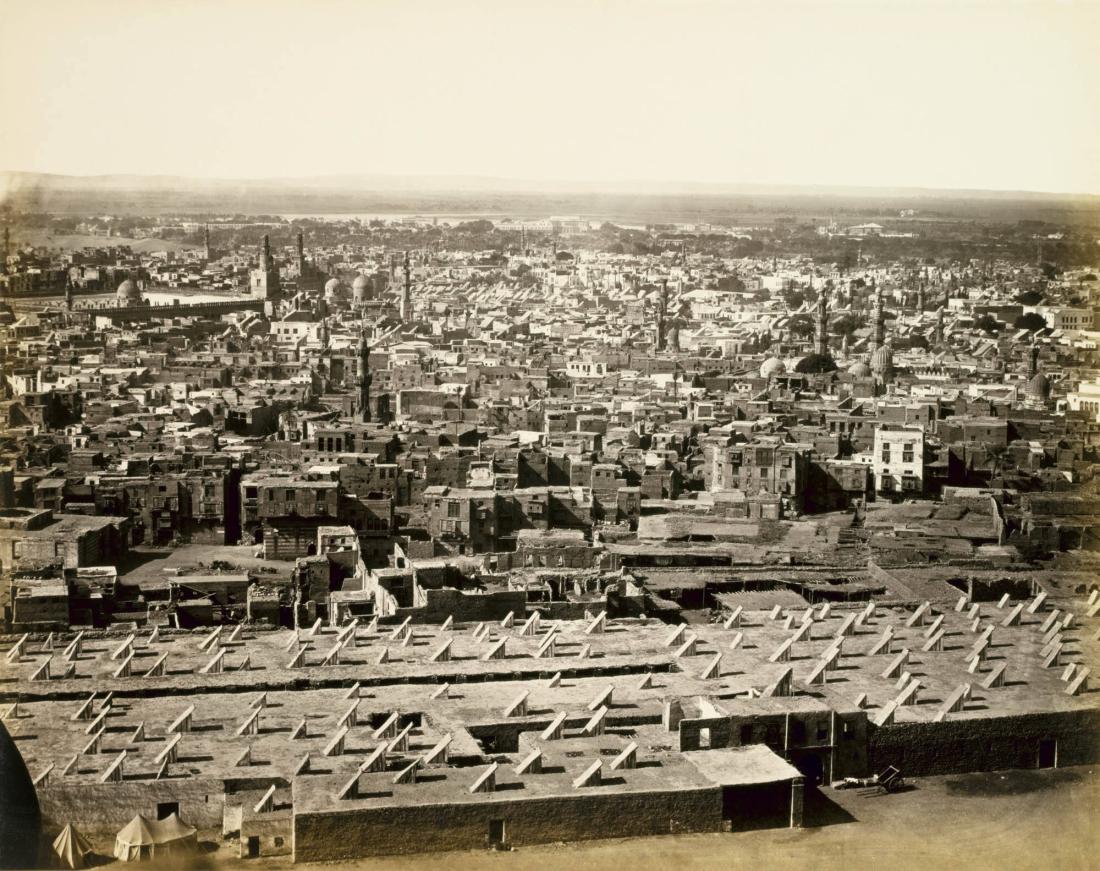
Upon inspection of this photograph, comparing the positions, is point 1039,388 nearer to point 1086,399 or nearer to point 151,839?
point 1086,399

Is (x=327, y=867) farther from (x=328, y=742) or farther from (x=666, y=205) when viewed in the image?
(x=666, y=205)

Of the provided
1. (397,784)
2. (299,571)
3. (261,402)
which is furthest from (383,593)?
(261,402)

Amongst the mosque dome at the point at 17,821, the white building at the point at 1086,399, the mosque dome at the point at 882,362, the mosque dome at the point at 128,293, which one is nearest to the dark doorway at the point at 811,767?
the mosque dome at the point at 17,821

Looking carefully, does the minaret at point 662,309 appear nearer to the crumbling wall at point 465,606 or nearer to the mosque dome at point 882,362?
the mosque dome at point 882,362

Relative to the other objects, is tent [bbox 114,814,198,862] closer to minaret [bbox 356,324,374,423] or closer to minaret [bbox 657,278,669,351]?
minaret [bbox 356,324,374,423]

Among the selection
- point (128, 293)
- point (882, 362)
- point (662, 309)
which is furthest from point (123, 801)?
point (128, 293)

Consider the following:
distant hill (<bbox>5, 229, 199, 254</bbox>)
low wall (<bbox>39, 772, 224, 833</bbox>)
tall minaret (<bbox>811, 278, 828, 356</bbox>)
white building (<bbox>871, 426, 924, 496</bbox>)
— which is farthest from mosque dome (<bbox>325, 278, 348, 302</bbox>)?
low wall (<bbox>39, 772, 224, 833</bbox>)
